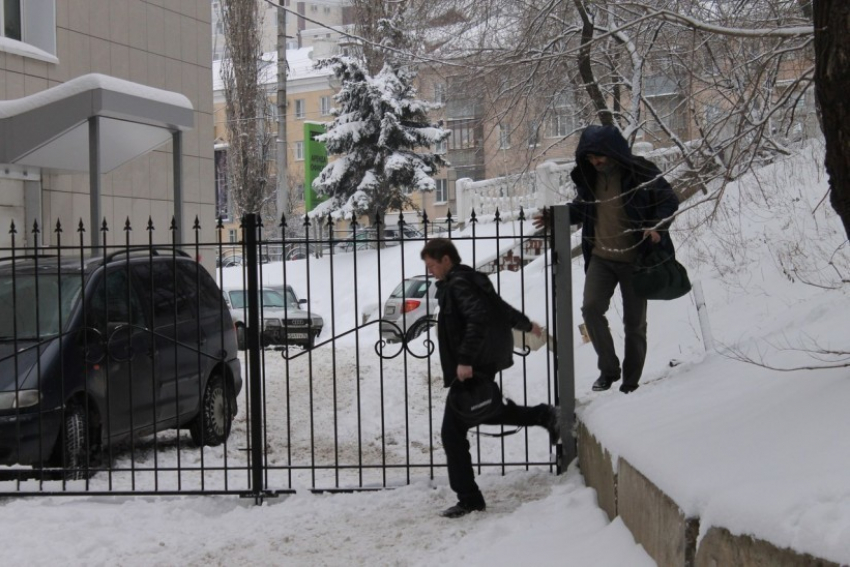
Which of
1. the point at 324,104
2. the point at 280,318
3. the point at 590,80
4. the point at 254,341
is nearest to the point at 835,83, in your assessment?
the point at 254,341

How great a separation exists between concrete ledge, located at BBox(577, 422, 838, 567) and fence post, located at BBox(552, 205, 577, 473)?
2.70ft

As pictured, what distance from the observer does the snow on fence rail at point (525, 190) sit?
21.1m

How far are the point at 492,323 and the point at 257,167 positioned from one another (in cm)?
3684

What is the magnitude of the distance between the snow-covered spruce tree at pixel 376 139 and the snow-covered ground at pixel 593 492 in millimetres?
25729

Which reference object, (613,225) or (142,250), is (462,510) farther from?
(142,250)

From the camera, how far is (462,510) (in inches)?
244

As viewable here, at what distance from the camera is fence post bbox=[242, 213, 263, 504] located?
6.95m

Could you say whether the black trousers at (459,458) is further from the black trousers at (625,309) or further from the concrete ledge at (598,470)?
the black trousers at (625,309)

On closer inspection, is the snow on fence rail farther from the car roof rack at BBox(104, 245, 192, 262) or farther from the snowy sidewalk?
the snowy sidewalk

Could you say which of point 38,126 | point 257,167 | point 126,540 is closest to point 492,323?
point 126,540

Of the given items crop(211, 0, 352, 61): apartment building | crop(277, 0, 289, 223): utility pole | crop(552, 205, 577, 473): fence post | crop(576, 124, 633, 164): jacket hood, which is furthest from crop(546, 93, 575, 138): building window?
crop(211, 0, 352, 61): apartment building

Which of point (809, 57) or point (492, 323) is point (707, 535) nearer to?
point (492, 323)

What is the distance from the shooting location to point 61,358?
24.4 ft

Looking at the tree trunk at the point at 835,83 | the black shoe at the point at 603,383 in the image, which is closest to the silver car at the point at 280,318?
the black shoe at the point at 603,383
